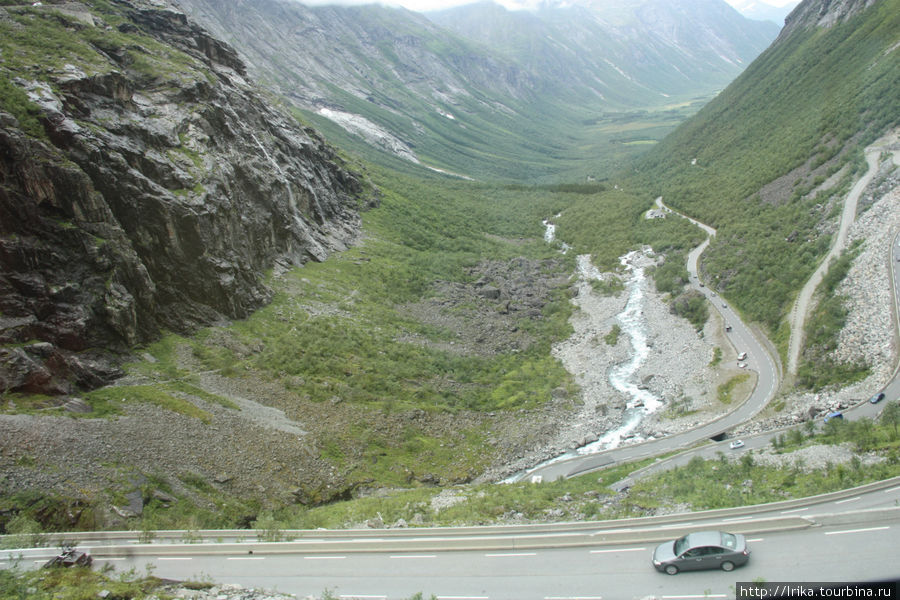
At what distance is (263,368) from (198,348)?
20.2 ft

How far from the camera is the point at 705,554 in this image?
61.1ft

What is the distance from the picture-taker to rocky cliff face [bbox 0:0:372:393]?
→ 3972cm

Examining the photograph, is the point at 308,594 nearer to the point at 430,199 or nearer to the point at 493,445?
the point at 493,445

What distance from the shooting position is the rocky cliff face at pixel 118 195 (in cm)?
3972

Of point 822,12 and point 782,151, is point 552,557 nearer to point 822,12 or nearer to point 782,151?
point 782,151

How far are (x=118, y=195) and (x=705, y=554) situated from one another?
2165 inches

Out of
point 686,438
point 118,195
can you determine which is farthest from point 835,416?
point 118,195

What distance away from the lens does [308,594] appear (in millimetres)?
20656

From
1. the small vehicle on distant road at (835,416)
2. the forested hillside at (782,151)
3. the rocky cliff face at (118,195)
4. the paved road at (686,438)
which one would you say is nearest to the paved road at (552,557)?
the small vehicle on distant road at (835,416)

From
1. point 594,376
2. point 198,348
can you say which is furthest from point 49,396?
point 594,376

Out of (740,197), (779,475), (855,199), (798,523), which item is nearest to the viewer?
(798,523)

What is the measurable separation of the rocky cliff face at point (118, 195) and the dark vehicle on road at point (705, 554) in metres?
38.9

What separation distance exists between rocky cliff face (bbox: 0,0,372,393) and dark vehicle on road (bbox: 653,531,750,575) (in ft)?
128

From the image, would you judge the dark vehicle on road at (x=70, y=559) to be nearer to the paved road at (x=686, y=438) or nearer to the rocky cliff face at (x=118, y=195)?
the rocky cliff face at (x=118, y=195)
